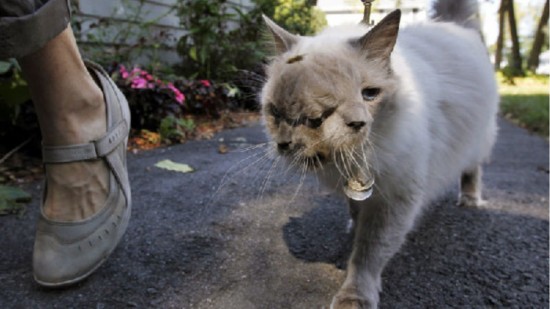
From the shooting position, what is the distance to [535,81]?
1138 centimetres

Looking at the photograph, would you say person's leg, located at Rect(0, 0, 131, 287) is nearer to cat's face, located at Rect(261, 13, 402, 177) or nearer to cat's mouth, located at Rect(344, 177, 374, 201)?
cat's face, located at Rect(261, 13, 402, 177)

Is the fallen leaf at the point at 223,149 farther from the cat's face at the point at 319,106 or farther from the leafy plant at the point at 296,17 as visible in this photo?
the leafy plant at the point at 296,17

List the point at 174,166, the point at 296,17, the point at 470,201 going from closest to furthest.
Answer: the point at 470,201 → the point at 174,166 → the point at 296,17

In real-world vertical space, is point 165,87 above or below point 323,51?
below

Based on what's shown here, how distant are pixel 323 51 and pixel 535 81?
12.1m

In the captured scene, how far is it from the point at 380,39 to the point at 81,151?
1.03 metres

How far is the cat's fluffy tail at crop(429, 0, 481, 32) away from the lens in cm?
243

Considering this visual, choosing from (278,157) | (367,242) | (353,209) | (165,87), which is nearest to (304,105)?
(278,157)

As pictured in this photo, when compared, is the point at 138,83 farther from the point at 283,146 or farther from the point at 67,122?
the point at 283,146

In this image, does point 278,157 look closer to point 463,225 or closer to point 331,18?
point 463,225

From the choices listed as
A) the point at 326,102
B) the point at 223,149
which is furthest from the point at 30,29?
the point at 223,149

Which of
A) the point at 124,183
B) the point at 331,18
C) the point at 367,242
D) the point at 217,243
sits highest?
the point at 124,183

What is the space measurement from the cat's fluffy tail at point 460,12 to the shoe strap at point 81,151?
1784mm

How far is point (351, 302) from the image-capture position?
1396 millimetres
